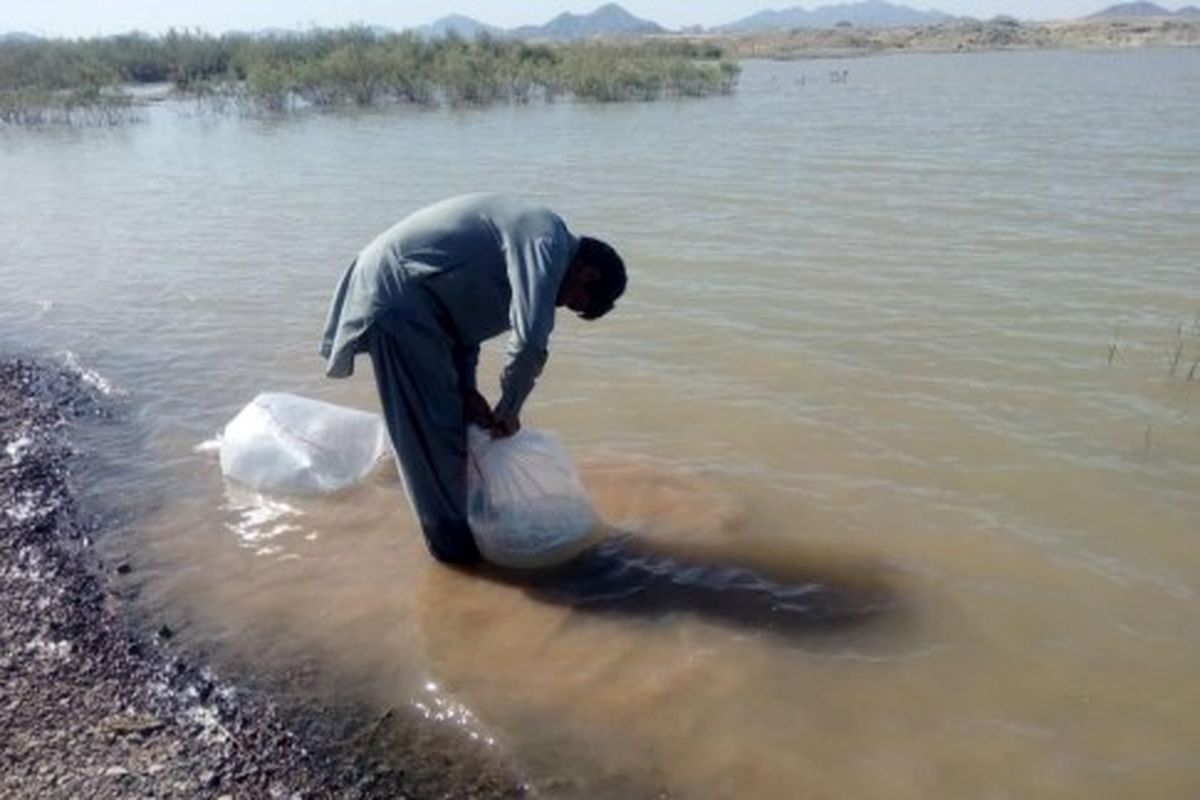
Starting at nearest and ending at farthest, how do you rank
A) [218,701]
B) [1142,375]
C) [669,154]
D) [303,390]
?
[218,701], [1142,375], [303,390], [669,154]

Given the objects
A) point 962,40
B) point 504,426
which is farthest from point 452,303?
point 962,40

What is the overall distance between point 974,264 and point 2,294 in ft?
26.9

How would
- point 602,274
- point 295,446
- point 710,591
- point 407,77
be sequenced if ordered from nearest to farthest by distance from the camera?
point 602,274, point 710,591, point 295,446, point 407,77

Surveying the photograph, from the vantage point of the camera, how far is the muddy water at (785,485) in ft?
11.4

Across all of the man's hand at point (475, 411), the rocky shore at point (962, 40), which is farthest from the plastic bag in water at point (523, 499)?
the rocky shore at point (962, 40)

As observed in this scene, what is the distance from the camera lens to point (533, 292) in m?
3.71

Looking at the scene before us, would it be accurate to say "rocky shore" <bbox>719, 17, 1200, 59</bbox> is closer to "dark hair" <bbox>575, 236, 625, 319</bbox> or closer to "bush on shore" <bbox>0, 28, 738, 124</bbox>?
"bush on shore" <bbox>0, 28, 738, 124</bbox>

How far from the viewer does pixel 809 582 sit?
4.32 meters

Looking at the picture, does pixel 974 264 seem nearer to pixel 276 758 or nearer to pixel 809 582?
pixel 809 582

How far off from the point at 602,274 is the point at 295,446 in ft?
6.50

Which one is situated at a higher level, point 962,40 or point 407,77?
point 407,77

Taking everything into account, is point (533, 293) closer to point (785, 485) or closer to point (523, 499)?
point (523, 499)

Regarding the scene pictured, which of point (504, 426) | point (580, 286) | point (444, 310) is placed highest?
point (580, 286)

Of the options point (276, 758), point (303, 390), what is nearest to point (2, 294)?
point (303, 390)
